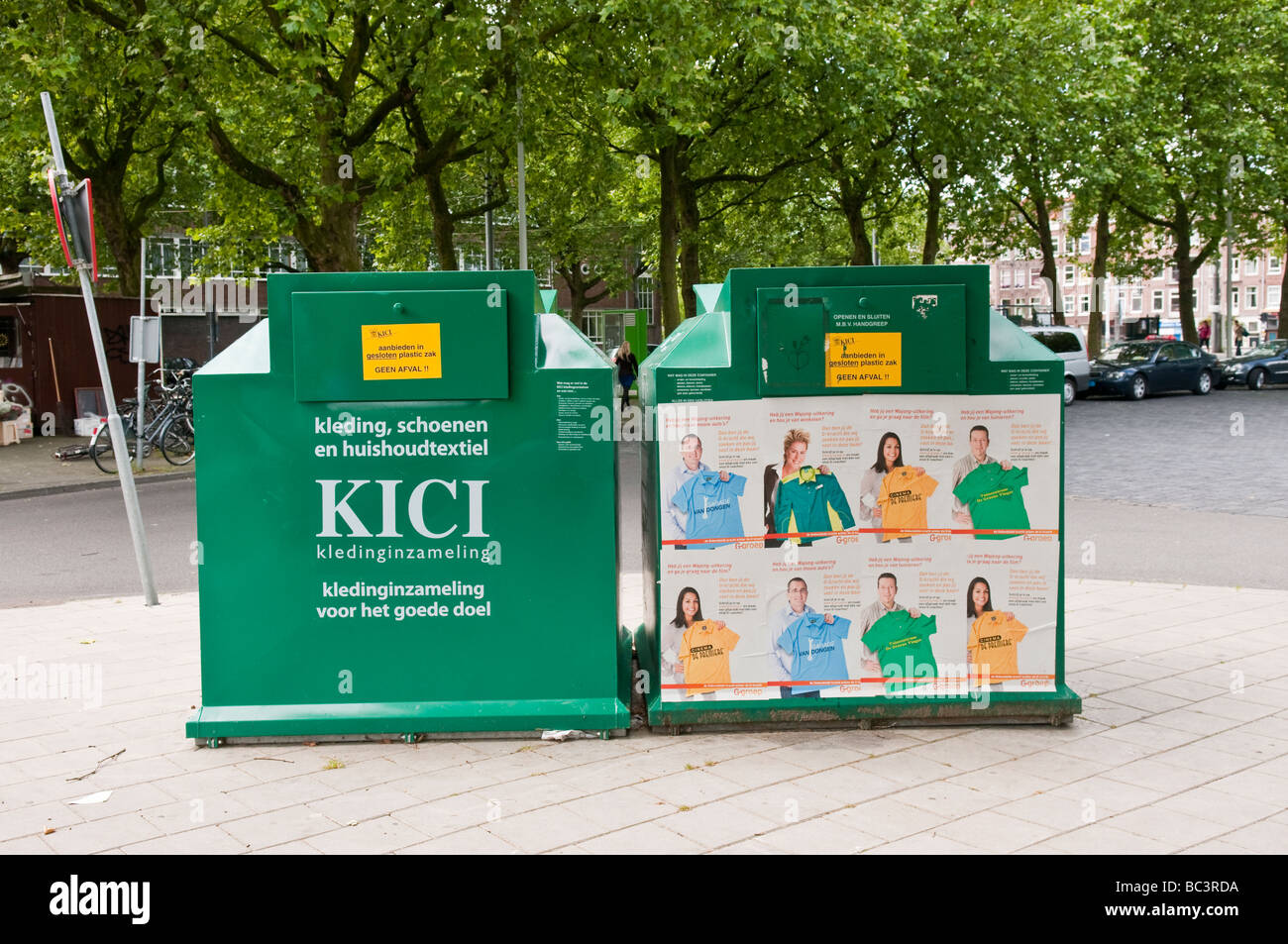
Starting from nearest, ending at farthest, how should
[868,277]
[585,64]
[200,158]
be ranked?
[868,277], [585,64], [200,158]

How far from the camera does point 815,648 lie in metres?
5.03

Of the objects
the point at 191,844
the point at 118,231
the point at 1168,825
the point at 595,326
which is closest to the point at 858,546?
the point at 1168,825

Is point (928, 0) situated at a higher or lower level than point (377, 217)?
higher

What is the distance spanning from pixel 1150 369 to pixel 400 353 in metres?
27.9

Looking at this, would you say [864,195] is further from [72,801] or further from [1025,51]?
[72,801]

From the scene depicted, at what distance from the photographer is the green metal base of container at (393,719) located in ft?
16.3

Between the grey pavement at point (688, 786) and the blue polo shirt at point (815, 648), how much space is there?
0.78 feet

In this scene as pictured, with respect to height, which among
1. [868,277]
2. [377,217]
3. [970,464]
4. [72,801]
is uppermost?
[377,217]

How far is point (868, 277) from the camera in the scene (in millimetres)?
4980

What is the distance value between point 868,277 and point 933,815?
6.98 feet

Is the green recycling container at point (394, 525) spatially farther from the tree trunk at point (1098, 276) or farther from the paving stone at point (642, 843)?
the tree trunk at point (1098, 276)

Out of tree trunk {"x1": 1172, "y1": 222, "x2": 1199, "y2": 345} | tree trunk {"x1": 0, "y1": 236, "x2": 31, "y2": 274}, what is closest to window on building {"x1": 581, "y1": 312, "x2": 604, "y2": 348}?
tree trunk {"x1": 1172, "y1": 222, "x2": 1199, "y2": 345}

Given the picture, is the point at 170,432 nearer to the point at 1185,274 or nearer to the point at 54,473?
the point at 54,473

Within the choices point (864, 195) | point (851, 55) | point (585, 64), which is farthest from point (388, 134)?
point (864, 195)
